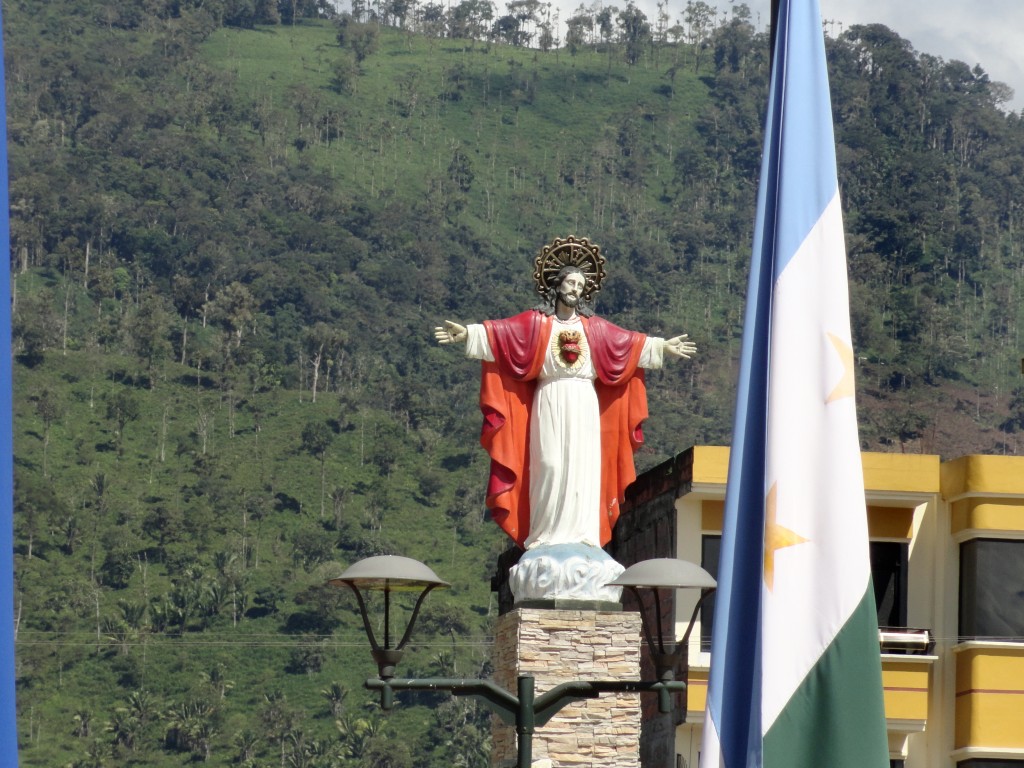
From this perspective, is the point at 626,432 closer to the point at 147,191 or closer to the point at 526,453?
the point at 526,453

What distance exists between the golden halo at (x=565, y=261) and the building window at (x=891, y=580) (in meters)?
4.60

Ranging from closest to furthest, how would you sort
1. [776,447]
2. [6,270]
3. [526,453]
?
[6,270]
[776,447]
[526,453]

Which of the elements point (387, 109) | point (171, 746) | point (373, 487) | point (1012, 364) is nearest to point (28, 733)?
point (171, 746)

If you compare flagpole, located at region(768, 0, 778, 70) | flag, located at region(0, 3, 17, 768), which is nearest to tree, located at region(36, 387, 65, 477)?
flagpole, located at region(768, 0, 778, 70)

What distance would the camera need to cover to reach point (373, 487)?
9869cm

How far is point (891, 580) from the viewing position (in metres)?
20.1

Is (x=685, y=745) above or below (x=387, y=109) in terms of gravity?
below

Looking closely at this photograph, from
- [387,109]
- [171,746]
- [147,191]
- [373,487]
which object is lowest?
[171,746]

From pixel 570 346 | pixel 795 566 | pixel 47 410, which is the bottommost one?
pixel 795 566

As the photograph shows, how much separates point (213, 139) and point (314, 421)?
3271 cm

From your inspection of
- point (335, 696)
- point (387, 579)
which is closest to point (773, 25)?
point (387, 579)

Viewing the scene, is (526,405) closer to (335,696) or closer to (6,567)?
(6,567)

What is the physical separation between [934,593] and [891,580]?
0.42 m

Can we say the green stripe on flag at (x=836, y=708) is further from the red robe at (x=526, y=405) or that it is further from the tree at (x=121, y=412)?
the tree at (x=121, y=412)
